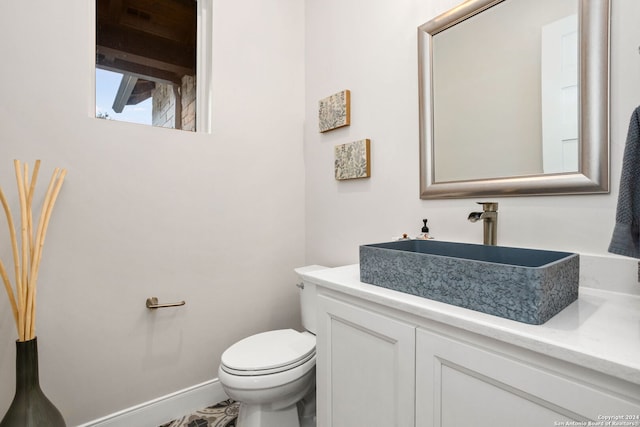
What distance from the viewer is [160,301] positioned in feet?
5.21

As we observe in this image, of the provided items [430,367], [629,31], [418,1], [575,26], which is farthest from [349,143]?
[430,367]

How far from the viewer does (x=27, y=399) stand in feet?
3.62

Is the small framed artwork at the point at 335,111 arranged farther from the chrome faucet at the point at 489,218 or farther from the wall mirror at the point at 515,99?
the chrome faucet at the point at 489,218

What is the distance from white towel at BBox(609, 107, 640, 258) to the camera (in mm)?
712

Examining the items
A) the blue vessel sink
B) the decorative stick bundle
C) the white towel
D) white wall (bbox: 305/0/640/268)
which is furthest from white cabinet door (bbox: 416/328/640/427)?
the decorative stick bundle

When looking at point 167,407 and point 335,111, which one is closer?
point 167,407

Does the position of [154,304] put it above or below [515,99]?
below

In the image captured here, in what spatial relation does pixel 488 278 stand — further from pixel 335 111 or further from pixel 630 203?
pixel 335 111

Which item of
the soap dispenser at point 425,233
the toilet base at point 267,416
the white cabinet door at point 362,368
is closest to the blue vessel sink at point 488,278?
the white cabinet door at point 362,368

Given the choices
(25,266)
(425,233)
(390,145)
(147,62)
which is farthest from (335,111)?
(25,266)

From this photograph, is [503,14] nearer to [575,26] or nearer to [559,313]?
[575,26]

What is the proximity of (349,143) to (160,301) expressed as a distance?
4.36 ft

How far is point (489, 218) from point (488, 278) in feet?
1.24

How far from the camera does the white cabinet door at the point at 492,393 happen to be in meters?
0.55
